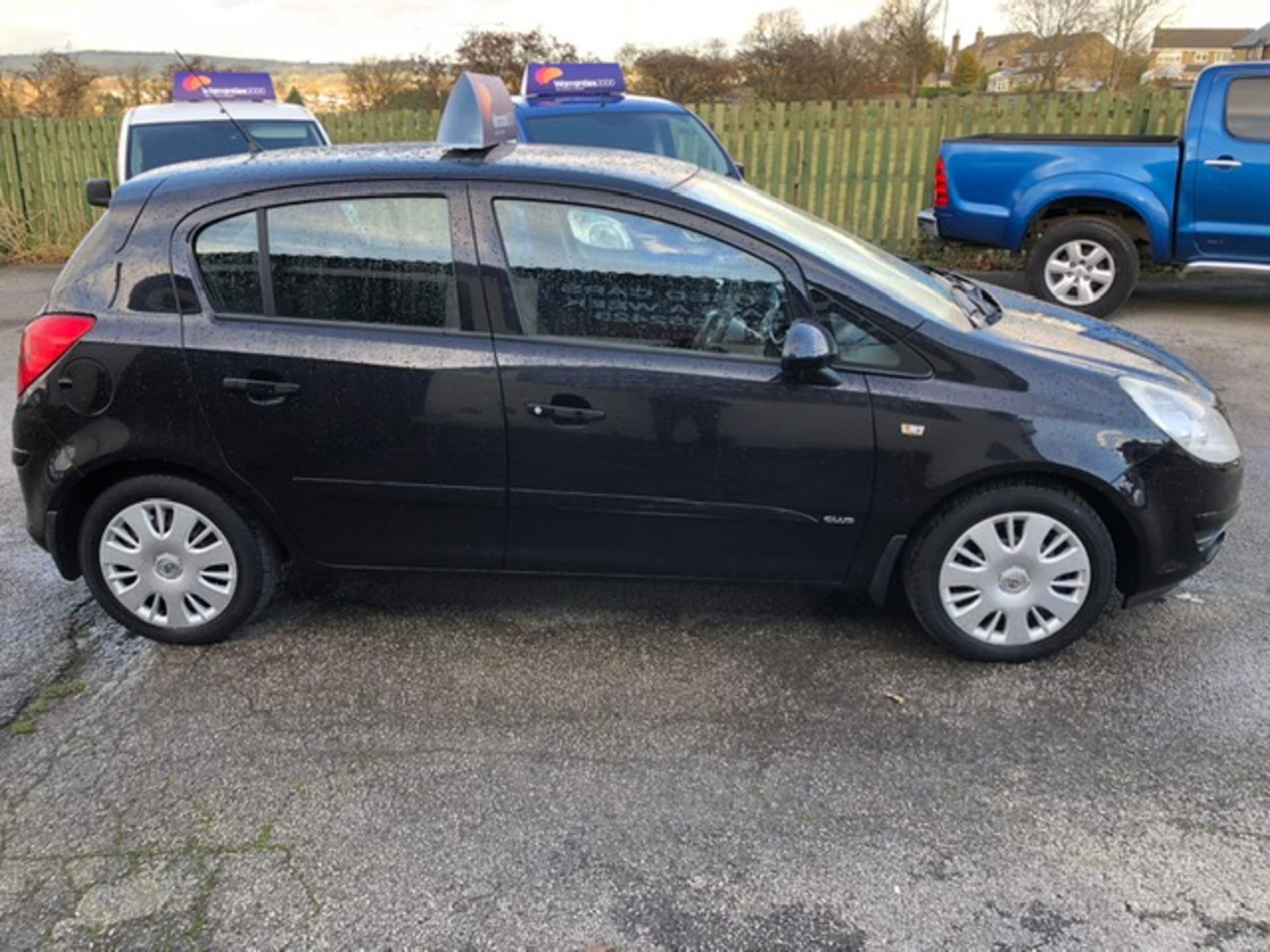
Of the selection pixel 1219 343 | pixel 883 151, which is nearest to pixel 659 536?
pixel 1219 343

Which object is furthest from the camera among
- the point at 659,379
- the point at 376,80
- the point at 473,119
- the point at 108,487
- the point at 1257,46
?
the point at 1257,46

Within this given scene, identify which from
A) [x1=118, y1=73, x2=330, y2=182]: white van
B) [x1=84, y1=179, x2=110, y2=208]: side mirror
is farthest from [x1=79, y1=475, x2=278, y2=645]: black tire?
[x1=118, y1=73, x2=330, y2=182]: white van

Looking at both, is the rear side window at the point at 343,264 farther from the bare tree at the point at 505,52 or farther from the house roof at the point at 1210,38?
the house roof at the point at 1210,38

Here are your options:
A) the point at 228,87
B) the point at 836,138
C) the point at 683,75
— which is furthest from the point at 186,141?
the point at 683,75

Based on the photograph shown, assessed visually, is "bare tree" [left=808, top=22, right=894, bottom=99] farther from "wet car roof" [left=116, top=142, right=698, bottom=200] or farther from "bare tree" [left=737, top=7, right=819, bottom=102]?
"wet car roof" [left=116, top=142, right=698, bottom=200]

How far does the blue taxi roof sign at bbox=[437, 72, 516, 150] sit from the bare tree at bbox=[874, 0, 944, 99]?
2587 centimetres

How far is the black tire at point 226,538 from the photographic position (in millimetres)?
3553

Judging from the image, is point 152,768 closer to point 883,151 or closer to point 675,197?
point 675,197

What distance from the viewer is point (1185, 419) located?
343 centimetres

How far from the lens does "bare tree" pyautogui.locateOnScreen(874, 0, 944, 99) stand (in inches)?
1099

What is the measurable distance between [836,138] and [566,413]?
9054 millimetres

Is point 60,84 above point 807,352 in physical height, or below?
above

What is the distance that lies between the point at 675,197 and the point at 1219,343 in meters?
6.33

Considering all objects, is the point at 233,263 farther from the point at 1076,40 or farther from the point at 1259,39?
the point at 1259,39
